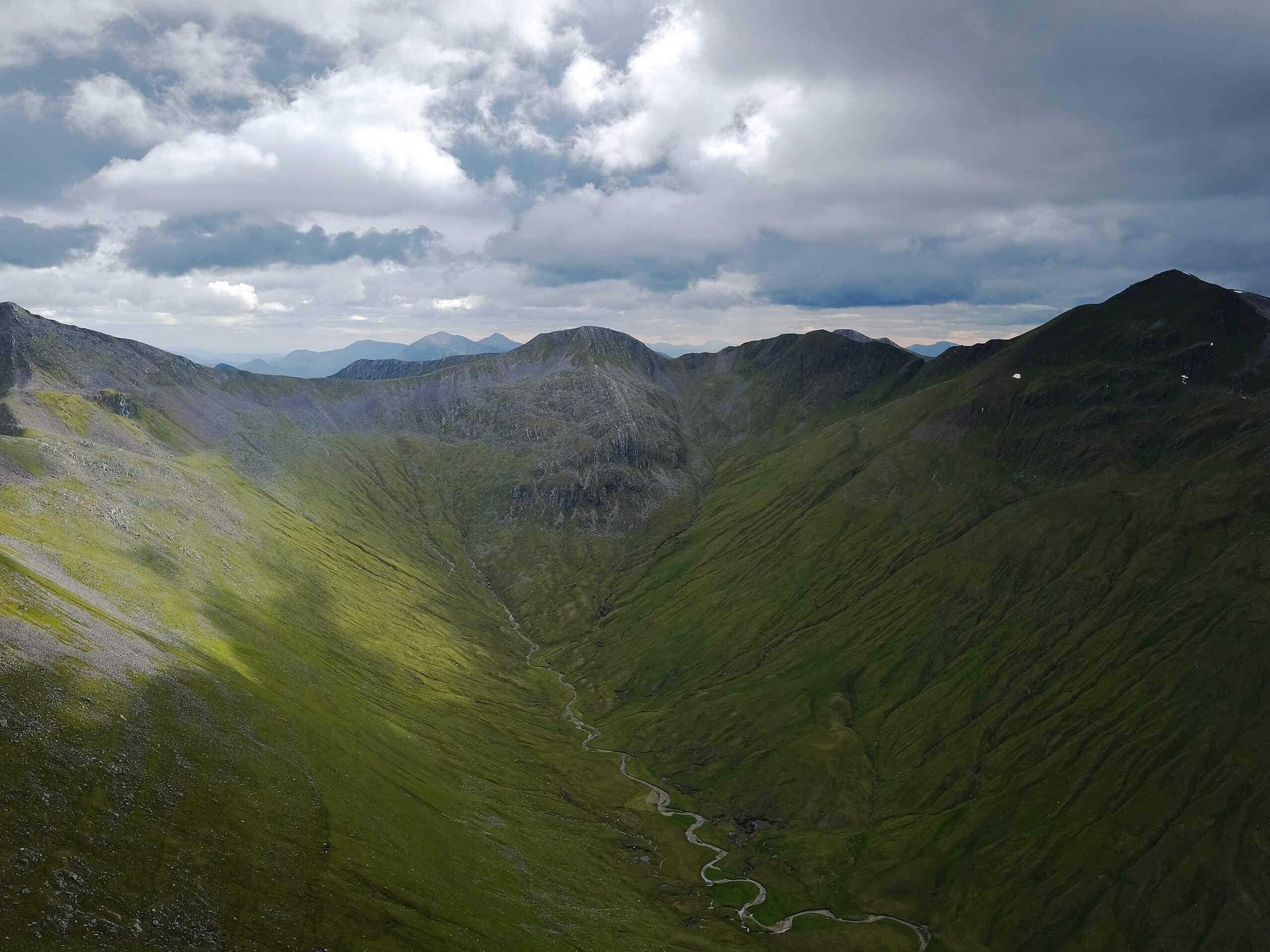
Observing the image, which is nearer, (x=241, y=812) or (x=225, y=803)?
(x=225, y=803)

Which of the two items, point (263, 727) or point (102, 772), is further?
point (263, 727)

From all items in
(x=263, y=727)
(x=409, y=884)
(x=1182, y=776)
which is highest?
(x=263, y=727)

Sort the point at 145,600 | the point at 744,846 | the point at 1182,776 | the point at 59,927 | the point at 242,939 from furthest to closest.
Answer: the point at 744,846
the point at 1182,776
the point at 145,600
the point at 242,939
the point at 59,927

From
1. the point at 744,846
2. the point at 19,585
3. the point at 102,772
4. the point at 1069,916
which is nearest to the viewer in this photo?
the point at 102,772

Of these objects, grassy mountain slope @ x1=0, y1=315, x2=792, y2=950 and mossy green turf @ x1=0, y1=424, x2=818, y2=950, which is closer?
mossy green turf @ x1=0, y1=424, x2=818, y2=950

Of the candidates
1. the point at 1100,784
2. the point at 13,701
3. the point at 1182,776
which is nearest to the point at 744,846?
the point at 1100,784

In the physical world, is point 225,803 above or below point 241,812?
above

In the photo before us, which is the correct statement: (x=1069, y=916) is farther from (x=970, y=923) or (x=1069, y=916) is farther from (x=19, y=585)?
(x=19, y=585)

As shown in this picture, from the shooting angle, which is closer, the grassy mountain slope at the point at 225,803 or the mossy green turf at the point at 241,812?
the mossy green turf at the point at 241,812

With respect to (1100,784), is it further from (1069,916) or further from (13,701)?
(13,701)

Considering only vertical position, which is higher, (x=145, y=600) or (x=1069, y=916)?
(x=145, y=600)
